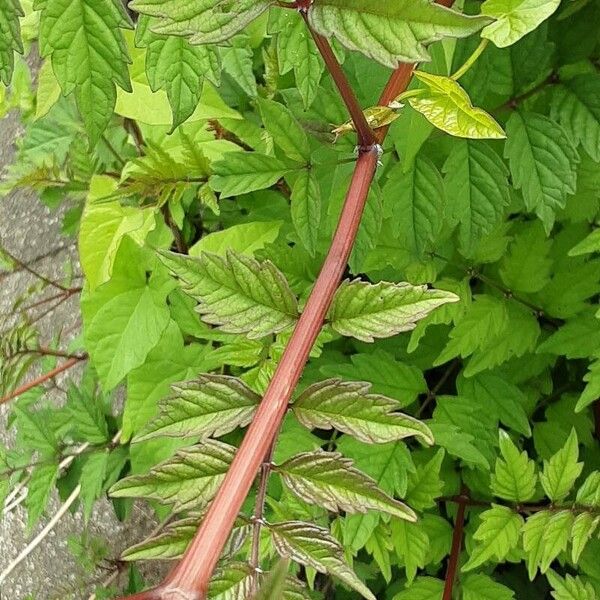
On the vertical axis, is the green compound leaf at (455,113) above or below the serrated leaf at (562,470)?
above

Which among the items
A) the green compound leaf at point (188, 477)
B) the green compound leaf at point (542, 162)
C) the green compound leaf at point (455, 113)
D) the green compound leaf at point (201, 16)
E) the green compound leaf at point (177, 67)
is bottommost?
the green compound leaf at point (542, 162)

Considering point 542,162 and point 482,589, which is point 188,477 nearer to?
point 542,162

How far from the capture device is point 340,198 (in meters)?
0.74

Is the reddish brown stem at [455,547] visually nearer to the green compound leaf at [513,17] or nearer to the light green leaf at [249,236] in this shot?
the light green leaf at [249,236]

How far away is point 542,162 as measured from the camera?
755mm

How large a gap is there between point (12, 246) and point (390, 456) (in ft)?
4.41

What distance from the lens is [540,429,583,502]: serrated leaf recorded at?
2.57 ft

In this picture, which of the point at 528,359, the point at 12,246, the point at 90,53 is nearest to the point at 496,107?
the point at 528,359

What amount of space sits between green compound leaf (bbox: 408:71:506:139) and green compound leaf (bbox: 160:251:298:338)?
0.13 meters

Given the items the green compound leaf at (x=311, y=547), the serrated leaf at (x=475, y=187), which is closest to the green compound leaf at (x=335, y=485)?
the green compound leaf at (x=311, y=547)

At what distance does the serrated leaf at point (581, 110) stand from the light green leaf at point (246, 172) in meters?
0.29

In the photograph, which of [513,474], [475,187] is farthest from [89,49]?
[513,474]

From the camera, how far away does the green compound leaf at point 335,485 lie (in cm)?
40

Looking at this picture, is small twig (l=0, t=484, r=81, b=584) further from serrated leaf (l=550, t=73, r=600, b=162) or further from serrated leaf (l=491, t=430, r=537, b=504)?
serrated leaf (l=550, t=73, r=600, b=162)
